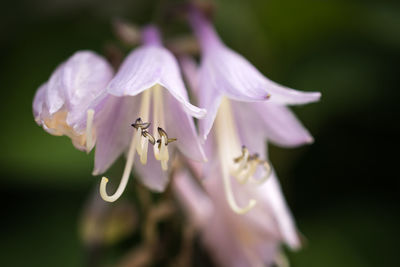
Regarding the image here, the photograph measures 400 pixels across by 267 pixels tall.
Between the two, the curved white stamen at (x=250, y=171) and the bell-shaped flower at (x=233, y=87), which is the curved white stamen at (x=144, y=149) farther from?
the curved white stamen at (x=250, y=171)

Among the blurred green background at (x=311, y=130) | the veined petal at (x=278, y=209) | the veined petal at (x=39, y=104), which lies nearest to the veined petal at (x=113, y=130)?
the veined petal at (x=39, y=104)

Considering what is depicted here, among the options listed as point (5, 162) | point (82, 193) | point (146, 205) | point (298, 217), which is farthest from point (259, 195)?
point (5, 162)

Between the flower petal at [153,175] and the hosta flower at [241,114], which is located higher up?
the hosta flower at [241,114]

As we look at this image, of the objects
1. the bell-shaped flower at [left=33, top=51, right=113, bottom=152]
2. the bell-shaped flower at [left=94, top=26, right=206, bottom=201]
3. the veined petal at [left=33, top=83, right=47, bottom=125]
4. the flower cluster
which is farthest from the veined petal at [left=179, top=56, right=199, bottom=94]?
the veined petal at [left=33, top=83, right=47, bottom=125]

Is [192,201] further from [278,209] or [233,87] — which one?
[233,87]

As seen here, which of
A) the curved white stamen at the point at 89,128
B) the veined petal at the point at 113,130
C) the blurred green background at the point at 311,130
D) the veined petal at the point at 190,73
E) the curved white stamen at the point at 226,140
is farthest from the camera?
the blurred green background at the point at 311,130

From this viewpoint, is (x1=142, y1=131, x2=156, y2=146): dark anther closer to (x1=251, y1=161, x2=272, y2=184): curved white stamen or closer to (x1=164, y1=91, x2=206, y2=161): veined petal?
A: (x1=164, y1=91, x2=206, y2=161): veined petal
